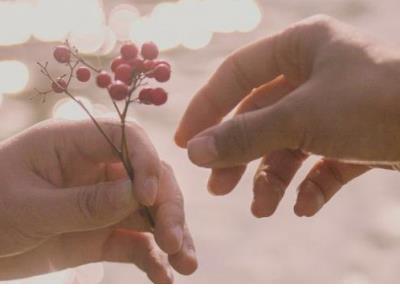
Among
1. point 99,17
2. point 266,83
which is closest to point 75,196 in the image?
point 266,83

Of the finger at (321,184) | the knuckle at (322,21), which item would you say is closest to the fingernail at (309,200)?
the finger at (321,184)

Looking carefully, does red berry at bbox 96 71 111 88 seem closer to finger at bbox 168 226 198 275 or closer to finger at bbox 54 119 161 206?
finger at bbox 54 119 161 206

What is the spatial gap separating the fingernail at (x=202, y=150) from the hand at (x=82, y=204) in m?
0.07

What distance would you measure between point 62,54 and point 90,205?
270mm

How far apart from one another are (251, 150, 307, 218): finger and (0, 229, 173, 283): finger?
26cm

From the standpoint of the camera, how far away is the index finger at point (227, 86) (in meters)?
1.48

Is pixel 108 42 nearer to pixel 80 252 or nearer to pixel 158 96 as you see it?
pixel 80 252

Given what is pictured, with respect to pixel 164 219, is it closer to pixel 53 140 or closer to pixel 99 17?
pixel 53 140

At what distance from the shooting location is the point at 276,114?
1.22 m

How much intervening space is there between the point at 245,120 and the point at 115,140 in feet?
0.84

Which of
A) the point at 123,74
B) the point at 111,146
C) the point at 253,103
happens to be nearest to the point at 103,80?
the point at 123,74

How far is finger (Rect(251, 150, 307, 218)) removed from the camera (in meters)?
1.50

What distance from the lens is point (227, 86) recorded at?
151 cm

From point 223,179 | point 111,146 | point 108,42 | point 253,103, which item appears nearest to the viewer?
point 111,146
